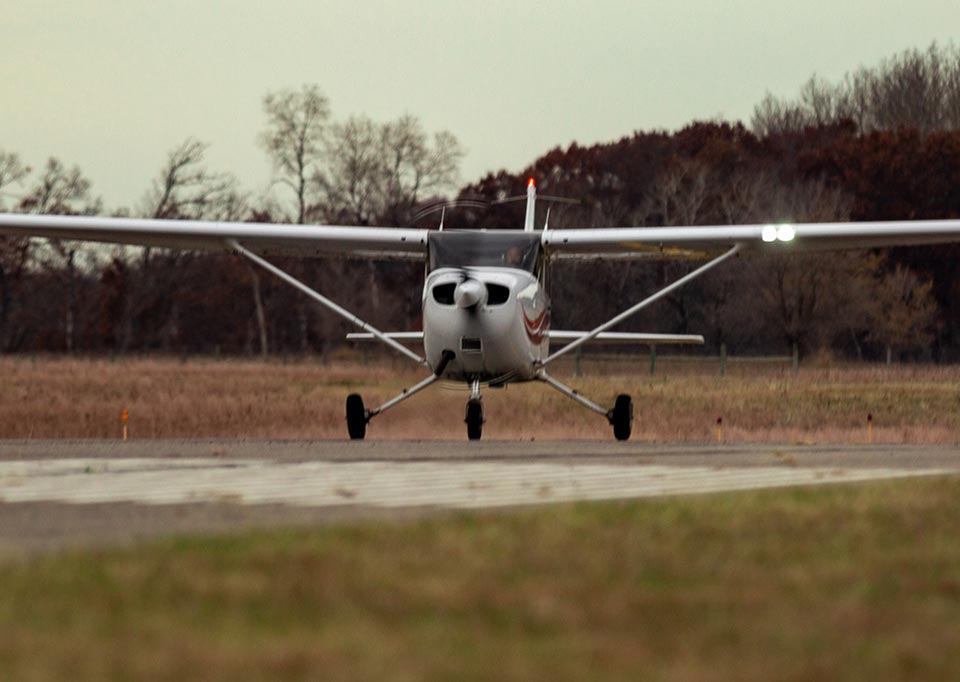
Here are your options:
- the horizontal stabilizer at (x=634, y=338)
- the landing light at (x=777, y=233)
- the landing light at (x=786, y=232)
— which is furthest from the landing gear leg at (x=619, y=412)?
the landing light at (x=786, y=232)

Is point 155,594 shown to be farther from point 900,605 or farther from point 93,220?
point 93,220

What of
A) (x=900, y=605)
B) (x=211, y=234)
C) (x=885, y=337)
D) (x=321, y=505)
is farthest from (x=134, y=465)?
(x=885, y=337)

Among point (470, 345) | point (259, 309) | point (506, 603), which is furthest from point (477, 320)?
point (259, 309)

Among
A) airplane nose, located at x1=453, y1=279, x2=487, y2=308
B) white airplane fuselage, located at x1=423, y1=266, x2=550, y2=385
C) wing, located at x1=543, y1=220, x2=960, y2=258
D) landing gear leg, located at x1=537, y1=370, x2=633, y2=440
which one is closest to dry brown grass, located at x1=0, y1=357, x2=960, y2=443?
landing gear leg, located at x1=537, y1=370, x2=633, y2=440

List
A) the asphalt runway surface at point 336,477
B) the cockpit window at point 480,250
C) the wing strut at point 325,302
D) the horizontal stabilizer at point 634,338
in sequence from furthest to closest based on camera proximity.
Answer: the horizontal stabilizer at point 634,338
the wing strut at point 325,302
the cockpit window at point 480,250
the asphalt runway surface at point 336,477

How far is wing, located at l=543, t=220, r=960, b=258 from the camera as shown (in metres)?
22.0

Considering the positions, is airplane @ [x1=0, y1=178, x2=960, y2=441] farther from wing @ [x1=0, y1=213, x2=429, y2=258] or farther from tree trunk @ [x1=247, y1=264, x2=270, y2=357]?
tree trunk @ [x1=247, y1=264, x2=270, y2=357]

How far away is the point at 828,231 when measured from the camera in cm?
2211

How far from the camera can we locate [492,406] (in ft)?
90.2

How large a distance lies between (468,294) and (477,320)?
50 cm

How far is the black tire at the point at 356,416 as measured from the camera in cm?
2152

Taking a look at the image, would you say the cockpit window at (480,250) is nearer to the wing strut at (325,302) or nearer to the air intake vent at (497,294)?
the air intake vent at (497,294)

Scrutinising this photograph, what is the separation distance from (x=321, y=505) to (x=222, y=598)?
355 cm

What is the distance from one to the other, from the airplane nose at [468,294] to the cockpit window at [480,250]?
2.93 ft
